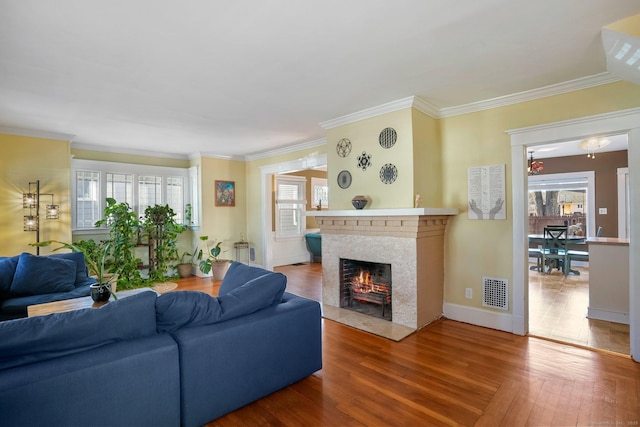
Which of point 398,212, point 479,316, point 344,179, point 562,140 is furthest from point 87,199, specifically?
point 562,140

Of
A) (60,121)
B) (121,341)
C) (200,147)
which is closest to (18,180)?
(60,121)

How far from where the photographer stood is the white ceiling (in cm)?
195

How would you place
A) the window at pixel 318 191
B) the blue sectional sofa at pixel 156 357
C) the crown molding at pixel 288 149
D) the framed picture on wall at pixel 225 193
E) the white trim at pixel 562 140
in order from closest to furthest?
the blue sectional sofa at pixel 156 357 → the white trim at pixel 562 140 → the crown molding at pixel 288 149 → the framed picture on wall at pixel 225 193 → the window at pixel 318 191

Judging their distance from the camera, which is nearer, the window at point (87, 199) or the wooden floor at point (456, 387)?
the wooden floor at point (456, 387)

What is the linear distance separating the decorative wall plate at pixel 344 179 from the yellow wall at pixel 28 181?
4.19m

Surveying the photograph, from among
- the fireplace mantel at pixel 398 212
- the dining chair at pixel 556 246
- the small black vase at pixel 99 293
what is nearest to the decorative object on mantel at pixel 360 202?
the fireplace mantel at pixel 398 212

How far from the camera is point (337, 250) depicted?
14.0 feet

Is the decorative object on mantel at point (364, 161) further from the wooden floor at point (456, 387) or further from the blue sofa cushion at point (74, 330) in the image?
Answer: the blue sofa cushion at point (74, 330)

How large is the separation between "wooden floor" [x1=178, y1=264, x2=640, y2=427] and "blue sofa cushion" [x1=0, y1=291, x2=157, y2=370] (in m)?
0.82

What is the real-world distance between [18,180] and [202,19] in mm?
4349

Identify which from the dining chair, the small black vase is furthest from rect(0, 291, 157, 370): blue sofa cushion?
the dining chair

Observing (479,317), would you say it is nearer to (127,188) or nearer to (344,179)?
(344,179)

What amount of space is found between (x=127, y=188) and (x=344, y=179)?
4328 millimetres

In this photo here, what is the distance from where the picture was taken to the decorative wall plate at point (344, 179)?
4184 millimetres
